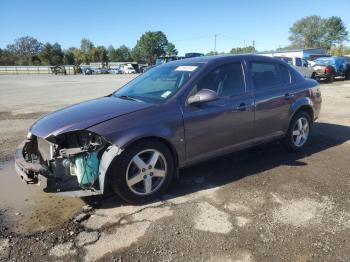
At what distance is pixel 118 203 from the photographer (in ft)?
13.6

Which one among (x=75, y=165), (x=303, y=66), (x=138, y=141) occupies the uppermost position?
(x=303, y=66)

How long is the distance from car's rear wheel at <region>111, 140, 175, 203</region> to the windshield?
26.6 inches

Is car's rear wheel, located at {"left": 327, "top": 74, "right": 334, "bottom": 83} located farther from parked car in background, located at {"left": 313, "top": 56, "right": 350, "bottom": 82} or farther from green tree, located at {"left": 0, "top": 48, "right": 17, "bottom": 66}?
green tree, located at {"left": 0, "top": 48, "right": 17, "bottom": 66}

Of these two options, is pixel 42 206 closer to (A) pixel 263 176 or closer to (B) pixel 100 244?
(B) pixel 100 244

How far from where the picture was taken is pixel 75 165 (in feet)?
12.7

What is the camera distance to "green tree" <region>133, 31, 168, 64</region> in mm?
110375

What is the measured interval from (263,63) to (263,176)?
5.81 feet

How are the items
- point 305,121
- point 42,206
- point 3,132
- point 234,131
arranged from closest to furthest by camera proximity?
point 42,206 < point 234,131 < point 305,121 < point 3,132

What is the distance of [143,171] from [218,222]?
3.38 feet

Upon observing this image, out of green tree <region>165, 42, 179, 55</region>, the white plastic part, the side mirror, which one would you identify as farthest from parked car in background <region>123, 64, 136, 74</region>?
green tree <region>165, 42, 179, 55</region>

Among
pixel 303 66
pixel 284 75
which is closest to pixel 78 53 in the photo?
pixel 303 66

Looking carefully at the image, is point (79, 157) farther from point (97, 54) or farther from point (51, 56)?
point (97, 54)

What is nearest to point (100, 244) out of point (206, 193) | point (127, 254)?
point (127, 254)

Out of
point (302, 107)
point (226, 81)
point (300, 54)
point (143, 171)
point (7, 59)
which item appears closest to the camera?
point (143, 171)
